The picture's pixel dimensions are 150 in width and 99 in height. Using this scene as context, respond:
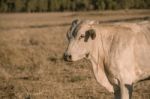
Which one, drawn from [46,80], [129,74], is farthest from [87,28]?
[46,80]

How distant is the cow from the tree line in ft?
211

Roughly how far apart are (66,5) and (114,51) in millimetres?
69457

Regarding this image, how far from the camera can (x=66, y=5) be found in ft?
258

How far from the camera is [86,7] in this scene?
79688mm

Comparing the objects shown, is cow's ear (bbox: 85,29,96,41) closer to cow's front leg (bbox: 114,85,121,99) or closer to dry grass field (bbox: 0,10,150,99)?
cow's front leg (bbox: 114,85,121,99)

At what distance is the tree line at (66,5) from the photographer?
75438mm

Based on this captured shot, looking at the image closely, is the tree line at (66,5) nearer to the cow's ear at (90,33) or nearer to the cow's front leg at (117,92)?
the cow's front leg at (117,92)

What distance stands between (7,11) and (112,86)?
71.1m

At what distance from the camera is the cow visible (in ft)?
30.3

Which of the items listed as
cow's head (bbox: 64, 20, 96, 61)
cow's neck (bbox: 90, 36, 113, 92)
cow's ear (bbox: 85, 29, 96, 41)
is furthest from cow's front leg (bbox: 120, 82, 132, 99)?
cow's ear (bbox: 85, 29, 96, 41)

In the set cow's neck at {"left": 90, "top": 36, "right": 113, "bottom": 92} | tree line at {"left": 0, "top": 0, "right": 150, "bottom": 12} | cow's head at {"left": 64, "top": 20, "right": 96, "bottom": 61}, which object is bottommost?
cow's neck at {"left": 90, "top": 36, "right": 113, "bottom": 92}

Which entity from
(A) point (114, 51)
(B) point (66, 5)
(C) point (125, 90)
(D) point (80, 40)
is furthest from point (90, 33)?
(B) point (66, 5)

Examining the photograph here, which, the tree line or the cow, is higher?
the tree line

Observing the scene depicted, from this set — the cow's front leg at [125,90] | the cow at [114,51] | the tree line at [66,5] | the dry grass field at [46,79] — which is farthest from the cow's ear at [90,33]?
the tree line at [66,5]
